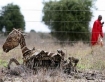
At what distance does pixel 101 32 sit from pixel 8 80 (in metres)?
7.59

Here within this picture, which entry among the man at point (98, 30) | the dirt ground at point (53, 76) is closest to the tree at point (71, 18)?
the man at point (98, 30)

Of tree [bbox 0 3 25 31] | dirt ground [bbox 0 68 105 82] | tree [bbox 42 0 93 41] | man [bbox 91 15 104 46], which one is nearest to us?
dirt ground [bbox 0 68 105 82]

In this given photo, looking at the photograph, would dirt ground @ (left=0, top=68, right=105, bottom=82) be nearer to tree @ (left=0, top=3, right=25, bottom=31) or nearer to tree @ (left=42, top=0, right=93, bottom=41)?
tree @ (left=0, top=3, right=25, bottom=31)

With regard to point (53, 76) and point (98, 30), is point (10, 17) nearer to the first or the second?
point (98, 30)

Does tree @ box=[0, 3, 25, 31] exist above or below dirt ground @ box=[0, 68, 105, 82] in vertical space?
above

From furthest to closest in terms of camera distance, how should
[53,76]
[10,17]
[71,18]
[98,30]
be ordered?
[10,17]
[71,18]
[98,30]
[53,76]

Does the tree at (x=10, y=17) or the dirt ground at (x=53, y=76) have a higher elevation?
the tree at (x=10, y=17)

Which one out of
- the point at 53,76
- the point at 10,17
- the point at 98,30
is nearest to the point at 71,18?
the point at 10,17

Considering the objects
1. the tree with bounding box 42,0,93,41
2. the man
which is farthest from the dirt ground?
the tree with bounding box 42,0,93,41

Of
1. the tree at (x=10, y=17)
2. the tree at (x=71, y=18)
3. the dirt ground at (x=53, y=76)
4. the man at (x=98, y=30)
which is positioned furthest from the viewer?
the tree at (x=71, y=18)

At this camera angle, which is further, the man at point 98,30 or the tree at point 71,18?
the tree at point 71,18

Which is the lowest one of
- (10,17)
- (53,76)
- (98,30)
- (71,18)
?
(53,76)

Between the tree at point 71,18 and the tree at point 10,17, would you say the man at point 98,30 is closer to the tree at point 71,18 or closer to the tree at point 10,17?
the tree at point 10,17

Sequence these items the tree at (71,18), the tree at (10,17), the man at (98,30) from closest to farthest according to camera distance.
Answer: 1. the man at (98,30)
2. the tree at (10,17)
3. the tree at (71,18)
